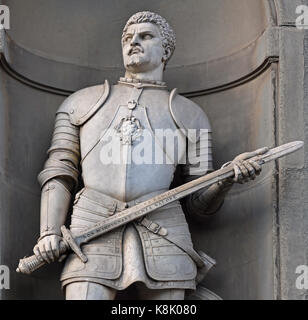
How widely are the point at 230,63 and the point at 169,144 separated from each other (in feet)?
2.95

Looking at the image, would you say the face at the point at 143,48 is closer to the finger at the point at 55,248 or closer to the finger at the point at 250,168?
the finger at the point at 250,168

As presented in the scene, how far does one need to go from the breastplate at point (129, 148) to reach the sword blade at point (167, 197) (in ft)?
0.57

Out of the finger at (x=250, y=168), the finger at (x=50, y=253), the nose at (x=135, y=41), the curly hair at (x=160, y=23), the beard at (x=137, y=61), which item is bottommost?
the finger at (x=50, y=253)

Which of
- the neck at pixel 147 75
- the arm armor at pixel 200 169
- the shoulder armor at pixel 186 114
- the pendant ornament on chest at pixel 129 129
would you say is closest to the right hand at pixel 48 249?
the pendant ornament on chest at pixel 129 129

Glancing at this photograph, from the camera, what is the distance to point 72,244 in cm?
995

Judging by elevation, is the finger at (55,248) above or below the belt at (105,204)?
below

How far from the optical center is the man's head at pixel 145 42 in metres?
10.5

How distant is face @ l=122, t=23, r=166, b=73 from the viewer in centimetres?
1050

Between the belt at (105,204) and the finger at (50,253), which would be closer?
the finger at (50,253)

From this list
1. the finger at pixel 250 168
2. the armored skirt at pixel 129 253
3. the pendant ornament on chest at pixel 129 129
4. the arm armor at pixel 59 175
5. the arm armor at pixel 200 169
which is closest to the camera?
the armored skirt at pixel 129 253

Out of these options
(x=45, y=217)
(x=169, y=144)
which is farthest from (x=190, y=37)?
(x=45, y=217)

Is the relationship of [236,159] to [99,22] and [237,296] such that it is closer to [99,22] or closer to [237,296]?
[237,296]
